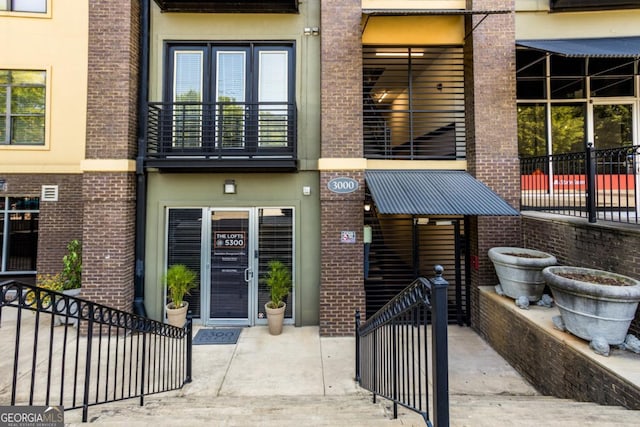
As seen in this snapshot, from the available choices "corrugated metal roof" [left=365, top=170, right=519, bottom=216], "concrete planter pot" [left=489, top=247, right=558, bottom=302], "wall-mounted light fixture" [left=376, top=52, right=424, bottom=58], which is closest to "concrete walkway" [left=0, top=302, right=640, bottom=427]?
"concrete planter pot" [left=489, top=247, right=558, bottom=302]

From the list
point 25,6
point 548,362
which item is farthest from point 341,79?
point 25,6

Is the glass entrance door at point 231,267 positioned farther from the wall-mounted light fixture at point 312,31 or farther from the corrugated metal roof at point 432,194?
the wall-mounted light fixture at point 312,31

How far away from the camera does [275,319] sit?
6516mm

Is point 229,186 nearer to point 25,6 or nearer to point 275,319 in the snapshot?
point 275,319

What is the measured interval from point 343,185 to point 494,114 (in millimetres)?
3673

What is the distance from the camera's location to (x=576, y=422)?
2779 mm

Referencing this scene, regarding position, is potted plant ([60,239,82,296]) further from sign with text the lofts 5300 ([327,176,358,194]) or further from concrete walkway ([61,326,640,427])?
sign with text the lofts 5300 ([327,176,358,194])

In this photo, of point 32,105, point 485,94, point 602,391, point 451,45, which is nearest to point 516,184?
point 485,94

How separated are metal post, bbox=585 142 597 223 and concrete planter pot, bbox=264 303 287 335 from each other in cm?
578

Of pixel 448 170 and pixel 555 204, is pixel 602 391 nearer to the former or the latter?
pixel 448 170

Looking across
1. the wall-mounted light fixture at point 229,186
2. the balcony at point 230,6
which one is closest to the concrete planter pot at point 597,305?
the wall-mounted light fixture at point 229,186

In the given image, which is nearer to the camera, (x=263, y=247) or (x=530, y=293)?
(x=530, y=293)

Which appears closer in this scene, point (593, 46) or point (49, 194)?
point (593, 46)

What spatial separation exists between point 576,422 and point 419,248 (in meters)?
4.39
